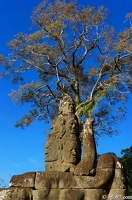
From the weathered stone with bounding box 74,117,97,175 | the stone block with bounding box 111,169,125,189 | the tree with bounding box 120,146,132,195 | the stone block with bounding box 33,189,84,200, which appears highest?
the tree with bounding box 120,146,132,195

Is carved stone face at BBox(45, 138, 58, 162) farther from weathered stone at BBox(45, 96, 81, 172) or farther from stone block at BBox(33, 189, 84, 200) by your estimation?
stone block at BBox(33, 189, 84, 200)

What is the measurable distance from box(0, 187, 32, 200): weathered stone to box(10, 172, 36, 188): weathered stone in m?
0.11

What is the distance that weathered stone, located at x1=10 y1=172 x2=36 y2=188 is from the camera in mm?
8062

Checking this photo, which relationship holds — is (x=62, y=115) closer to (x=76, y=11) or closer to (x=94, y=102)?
(x=94, y=102)

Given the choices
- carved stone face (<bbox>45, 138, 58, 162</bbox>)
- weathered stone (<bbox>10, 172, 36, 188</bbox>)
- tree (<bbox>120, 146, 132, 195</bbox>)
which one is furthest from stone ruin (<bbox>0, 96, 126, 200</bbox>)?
tree (<bbox>120, 146, 132, 195</bbox>)

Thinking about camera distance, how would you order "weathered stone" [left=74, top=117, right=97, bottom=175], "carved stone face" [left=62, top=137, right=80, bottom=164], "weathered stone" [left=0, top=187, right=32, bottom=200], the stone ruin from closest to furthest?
the stone ruin, "weathered stone" [left=0, top=187, right=32, bottom=200], "weathered stone" [left=74, top=117, right=97, bottom=175], "carved stone face" [left=62, top=137, right=80, bottom=164]

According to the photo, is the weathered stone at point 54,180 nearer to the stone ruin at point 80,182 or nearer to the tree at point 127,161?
the stone ruin at point 80,182

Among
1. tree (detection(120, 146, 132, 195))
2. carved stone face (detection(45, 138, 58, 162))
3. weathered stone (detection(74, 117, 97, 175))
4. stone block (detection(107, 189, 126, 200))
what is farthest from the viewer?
tree (detection(120, 146, 132, 195))

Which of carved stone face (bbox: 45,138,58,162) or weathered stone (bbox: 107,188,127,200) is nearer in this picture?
weathered stone (bbox: 107,188,127,200)

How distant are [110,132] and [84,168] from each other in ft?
52.4

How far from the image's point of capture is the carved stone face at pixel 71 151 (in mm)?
8826

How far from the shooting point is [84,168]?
8031 mm

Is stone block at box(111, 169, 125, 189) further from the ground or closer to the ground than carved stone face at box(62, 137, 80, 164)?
closer to the ground

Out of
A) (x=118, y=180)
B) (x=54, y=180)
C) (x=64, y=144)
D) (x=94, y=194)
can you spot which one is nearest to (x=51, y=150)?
(x=64, y=144)
